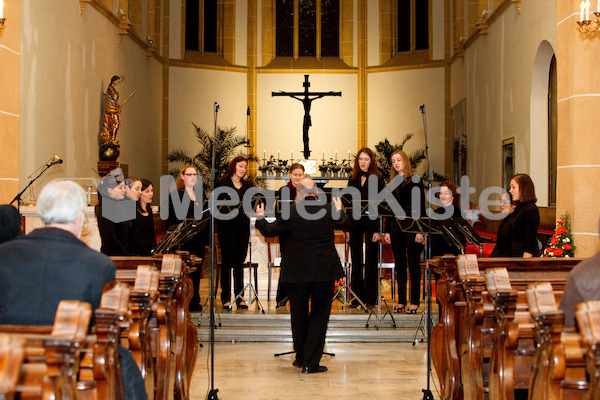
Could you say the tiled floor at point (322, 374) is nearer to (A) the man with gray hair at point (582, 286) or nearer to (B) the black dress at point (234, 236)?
(B) the black dress at point (234, 236)

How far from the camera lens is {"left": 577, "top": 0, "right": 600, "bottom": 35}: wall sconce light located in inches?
270

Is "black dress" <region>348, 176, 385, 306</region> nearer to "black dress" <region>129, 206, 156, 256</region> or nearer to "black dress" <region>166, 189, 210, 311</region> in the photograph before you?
"black dress" <region>166, 189, 210, 311</region>

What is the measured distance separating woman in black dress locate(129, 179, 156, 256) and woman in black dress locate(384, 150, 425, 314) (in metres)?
2.39

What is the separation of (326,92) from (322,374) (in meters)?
9.49

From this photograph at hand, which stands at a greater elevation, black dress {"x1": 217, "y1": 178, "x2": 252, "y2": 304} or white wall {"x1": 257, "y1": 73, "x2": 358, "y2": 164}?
white wall {"x1": 257, "y1": 73, "x2": 358, "y2": 164}

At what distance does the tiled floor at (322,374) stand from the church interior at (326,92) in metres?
0.03

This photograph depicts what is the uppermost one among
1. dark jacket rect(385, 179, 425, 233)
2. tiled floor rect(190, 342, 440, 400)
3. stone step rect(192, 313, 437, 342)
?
dark jacket rect(385, 179, 425, 233)

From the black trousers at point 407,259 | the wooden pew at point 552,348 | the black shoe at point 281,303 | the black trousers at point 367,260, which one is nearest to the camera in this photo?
the wooden pew at point 552,348

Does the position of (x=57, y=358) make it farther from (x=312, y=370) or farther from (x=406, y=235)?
(x=406, y=235)

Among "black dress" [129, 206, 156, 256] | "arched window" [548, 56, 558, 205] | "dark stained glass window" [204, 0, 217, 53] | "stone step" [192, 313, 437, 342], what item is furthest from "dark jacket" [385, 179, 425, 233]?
"dark stained glass window" [204, 0, 217, 53]

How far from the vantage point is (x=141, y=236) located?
21.3 ft

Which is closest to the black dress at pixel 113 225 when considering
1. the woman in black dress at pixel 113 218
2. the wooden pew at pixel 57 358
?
the woman in black dress at pixel 113 218

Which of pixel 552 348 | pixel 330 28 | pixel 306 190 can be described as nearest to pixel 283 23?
pixel 330 28

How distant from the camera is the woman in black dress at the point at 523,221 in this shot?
19.5 ft
